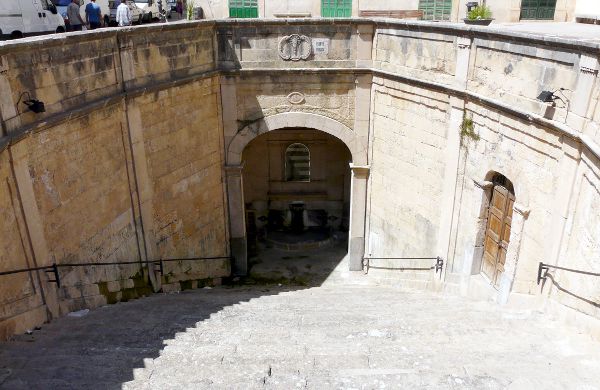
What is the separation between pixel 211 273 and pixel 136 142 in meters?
4.72

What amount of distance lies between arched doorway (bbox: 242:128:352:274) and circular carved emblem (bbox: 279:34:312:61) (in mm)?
4243

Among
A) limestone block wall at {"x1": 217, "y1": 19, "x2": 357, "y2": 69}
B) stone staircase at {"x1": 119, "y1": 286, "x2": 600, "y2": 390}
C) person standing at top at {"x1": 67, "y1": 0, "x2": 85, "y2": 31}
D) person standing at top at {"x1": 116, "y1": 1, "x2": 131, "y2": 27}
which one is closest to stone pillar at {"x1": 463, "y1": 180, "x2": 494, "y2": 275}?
stone staircase at {"x1": 119, "y1": 286, "x2": 600, "y2": 390}

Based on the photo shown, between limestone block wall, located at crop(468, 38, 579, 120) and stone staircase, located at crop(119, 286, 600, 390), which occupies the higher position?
limestone block wall, located at crop(468, 38, 579, 120)

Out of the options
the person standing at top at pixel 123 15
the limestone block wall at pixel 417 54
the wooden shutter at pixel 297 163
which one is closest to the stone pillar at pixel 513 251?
the limestone block wall at pixel 417 54

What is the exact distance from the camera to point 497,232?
9992mm

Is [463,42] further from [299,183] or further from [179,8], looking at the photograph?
[179,8]

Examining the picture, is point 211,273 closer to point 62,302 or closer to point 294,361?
point 62,302

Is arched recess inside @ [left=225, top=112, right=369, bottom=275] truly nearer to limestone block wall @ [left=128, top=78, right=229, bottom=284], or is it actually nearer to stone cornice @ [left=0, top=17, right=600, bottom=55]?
limestone block wall @ [left=128, top=78, right=229, bottom=284]

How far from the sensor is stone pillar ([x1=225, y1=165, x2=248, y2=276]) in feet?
43.8

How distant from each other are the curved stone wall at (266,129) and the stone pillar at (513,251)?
4 cm

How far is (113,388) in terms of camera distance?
19.6 ft

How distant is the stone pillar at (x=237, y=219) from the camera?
43.8 ft

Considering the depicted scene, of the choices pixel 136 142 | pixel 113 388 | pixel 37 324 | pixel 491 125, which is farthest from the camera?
pixel 136 142

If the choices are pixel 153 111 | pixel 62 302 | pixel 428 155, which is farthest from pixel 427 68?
pixel 62 302
